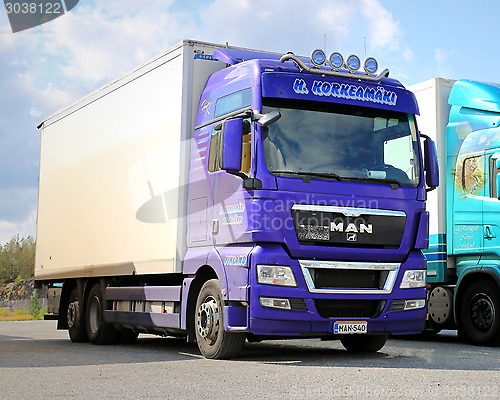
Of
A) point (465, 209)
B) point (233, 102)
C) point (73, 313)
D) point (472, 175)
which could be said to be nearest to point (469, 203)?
point (465, 209)

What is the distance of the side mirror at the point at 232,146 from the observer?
8.91 metres

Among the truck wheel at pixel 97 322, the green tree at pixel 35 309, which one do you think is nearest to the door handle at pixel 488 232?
the truck wheel at pixel 97 322

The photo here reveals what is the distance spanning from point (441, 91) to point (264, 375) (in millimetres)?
7140

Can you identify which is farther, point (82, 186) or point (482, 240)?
point (82, 186)

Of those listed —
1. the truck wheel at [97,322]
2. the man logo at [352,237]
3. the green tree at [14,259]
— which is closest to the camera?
the man logo at [352,237]

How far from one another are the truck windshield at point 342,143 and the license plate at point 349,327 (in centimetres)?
171

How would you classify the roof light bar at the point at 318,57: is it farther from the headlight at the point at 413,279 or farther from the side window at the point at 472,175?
the side window at the point at 472,175

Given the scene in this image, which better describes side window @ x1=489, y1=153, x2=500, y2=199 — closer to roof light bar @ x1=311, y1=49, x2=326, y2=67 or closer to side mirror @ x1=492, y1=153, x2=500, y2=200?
side mirror @ x1=492, y1=153, x2=500, y2=200

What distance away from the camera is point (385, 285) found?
959 cm

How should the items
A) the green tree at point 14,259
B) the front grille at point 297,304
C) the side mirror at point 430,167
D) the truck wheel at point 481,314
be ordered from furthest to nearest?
the green tree at point 14,259
the truck wheel at point 481,314
the side mirror at point 430,167
the front grille at point 297,304

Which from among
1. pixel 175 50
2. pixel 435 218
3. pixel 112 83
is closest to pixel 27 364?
pixel 175 50

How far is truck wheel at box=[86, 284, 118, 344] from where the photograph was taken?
13.3 meters

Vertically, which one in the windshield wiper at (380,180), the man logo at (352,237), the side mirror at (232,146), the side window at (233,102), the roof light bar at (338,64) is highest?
the roof light bar at (338,64)

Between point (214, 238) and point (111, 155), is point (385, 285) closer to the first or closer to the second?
point (214, 238)
